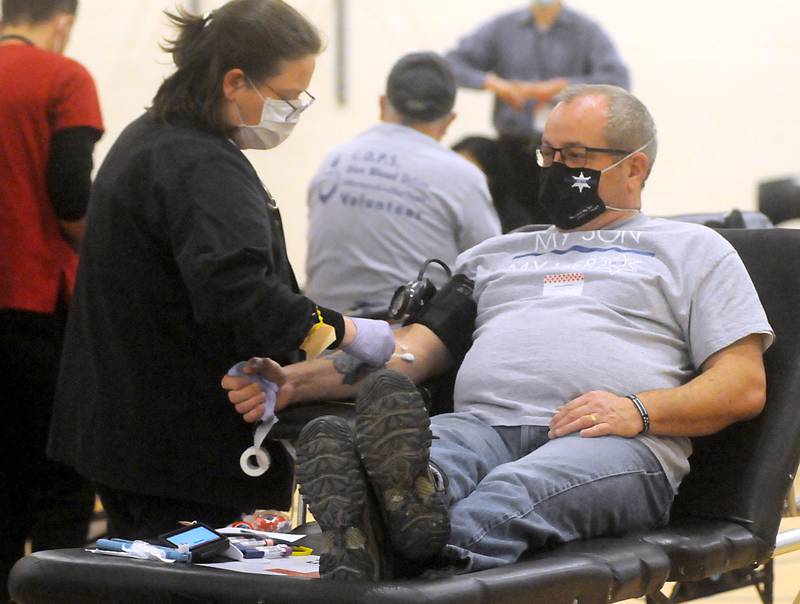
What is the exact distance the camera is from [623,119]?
7.84 ft

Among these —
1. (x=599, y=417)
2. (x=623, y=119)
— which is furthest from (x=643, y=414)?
(x=623, y=119)

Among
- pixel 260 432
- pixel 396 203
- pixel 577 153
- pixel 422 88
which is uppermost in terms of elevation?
pixel 422 88

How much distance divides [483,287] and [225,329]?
566mm

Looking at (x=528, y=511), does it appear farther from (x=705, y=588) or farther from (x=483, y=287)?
(x=705, y=588)

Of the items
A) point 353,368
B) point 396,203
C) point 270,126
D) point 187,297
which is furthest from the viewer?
point 396,203

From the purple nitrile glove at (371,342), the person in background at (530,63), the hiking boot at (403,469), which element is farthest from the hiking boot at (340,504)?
the person in background at (530,63)

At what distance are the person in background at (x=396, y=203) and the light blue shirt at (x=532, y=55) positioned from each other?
48.4 inches

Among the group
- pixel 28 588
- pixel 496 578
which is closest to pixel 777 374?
pixel 496 578

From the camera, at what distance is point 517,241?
248cm

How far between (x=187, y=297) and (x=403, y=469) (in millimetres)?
666

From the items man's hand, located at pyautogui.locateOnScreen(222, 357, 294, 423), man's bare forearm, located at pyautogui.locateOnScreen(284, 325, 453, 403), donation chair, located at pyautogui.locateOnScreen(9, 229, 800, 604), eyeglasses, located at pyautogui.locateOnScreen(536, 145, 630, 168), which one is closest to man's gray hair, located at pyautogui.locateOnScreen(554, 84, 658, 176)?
eyeglasses, located at pyautogui.locateOnScreen(536, 145, 630, 168)

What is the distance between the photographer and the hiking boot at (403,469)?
169cm

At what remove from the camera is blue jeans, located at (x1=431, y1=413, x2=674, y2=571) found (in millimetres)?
1850

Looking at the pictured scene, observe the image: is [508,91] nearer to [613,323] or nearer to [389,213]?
[389,213]
